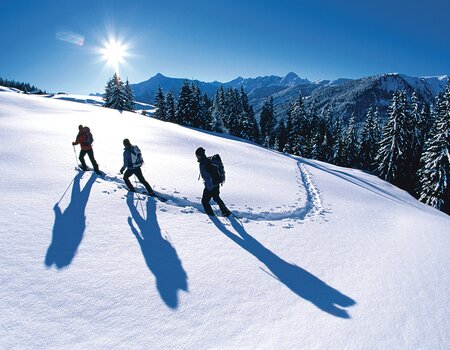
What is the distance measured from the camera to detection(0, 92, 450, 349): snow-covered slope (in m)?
3.18

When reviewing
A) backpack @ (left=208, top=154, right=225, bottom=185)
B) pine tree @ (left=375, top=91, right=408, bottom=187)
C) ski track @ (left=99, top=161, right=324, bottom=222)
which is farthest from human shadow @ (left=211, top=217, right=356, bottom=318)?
pine tree @ (left=375, top=91, right=408, bottom=187)

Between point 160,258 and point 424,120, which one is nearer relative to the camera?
point 160,258

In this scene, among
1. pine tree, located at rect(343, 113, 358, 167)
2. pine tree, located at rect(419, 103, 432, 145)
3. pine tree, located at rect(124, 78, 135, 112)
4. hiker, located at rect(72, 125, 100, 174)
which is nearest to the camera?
hiker, located at rect(72, 125, 100, 174)

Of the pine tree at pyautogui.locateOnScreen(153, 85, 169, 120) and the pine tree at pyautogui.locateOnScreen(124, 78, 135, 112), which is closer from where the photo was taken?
the pine tree at pyautogui.locateOnScreen(124, 78, 135, 112)

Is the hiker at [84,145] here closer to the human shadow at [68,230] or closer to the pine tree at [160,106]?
the human shadow at [68,230]

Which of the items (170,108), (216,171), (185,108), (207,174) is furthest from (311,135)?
(207,174)

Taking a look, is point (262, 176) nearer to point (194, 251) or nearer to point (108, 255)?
point (194, 251)

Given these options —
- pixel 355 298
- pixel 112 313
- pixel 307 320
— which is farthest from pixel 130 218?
pixel 355 298

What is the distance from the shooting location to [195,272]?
438cm

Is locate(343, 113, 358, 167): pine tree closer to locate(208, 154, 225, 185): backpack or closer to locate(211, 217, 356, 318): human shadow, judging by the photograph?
locate(208, 154, 225, 185): backpack

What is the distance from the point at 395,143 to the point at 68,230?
4116 cm

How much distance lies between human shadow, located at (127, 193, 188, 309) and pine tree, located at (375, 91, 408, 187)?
39.3 metres

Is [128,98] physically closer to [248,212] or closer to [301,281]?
[248,212]

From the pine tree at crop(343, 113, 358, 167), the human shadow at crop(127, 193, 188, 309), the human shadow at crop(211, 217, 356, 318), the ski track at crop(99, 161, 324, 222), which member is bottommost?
the human shadow at crop(127, 193, 188, 309)
